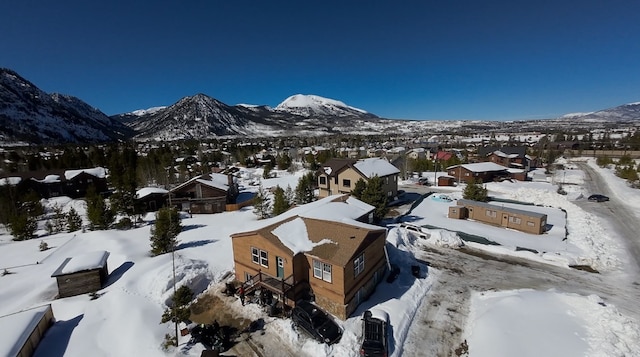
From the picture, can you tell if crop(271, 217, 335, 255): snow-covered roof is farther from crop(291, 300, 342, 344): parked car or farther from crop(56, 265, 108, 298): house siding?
crop(56, 265, 108, 298): house siding

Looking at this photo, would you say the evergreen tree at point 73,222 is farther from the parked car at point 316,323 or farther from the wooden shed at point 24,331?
the parked car at point 316,323

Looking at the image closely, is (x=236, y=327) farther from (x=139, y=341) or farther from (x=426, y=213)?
(x=426, y=213)

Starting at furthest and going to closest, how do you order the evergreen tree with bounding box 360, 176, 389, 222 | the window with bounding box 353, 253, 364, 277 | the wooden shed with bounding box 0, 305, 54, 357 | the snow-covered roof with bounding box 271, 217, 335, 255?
the evergreen tree with bounding box 360, 176, 389, 222 < the snow-covered roof with bounding box 271, 217, 335, 255 < the window with bounding box 353, 253, 364, 277 < the wooden shed with bounding box 0, 305, 54, 357

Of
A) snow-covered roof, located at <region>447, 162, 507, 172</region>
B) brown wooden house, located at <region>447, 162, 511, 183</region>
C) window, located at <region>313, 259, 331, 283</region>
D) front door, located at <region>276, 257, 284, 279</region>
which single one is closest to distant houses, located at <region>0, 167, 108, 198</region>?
front door, located at <region>276, 257, 284, 279</region>

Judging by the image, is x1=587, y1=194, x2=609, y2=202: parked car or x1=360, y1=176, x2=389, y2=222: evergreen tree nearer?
x1=360, y1=176, x2=389, y2=222: evergreen tree

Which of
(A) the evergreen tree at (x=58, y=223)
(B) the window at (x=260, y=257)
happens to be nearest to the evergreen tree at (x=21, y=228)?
(A) the evergreen tree at (x=58, y=223)

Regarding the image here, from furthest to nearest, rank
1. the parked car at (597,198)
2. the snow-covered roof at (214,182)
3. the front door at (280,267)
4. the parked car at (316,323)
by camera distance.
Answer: the snow-covered roof at (214,182)
the parked car at (597,198)
the front door at (280,267)
the parked car at (316,323)

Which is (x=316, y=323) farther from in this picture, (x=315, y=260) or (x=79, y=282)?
(x=79, y=282)

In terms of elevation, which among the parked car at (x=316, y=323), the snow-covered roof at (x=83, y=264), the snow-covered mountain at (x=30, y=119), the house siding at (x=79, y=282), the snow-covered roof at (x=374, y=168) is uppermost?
the snow-covered mountain at (x=30, y=119)
